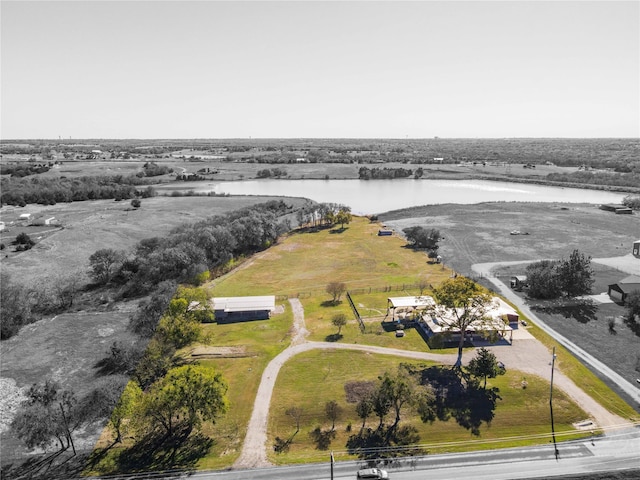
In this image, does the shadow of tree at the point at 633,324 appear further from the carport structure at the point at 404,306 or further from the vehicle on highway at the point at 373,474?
the vehicle on highway at the point at 373,474

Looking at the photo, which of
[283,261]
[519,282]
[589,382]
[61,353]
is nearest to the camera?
[589,382]

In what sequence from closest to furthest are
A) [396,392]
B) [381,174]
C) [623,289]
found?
[396,392] < [623,289] < [381,174]

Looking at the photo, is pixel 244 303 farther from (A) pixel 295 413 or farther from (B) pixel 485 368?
(B) pixel 485 368

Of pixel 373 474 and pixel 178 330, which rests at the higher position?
pixel 178 330

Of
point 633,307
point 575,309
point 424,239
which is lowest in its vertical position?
point 575,309

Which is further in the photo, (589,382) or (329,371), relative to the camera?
(329,371)

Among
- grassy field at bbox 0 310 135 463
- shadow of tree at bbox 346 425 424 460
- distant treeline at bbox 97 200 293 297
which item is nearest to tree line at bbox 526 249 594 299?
shadow of tree at bbox 346 425 424 460

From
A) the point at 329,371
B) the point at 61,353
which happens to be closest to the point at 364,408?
the point at 329,371

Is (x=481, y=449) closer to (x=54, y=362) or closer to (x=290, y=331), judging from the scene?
(x=290, y=331)
